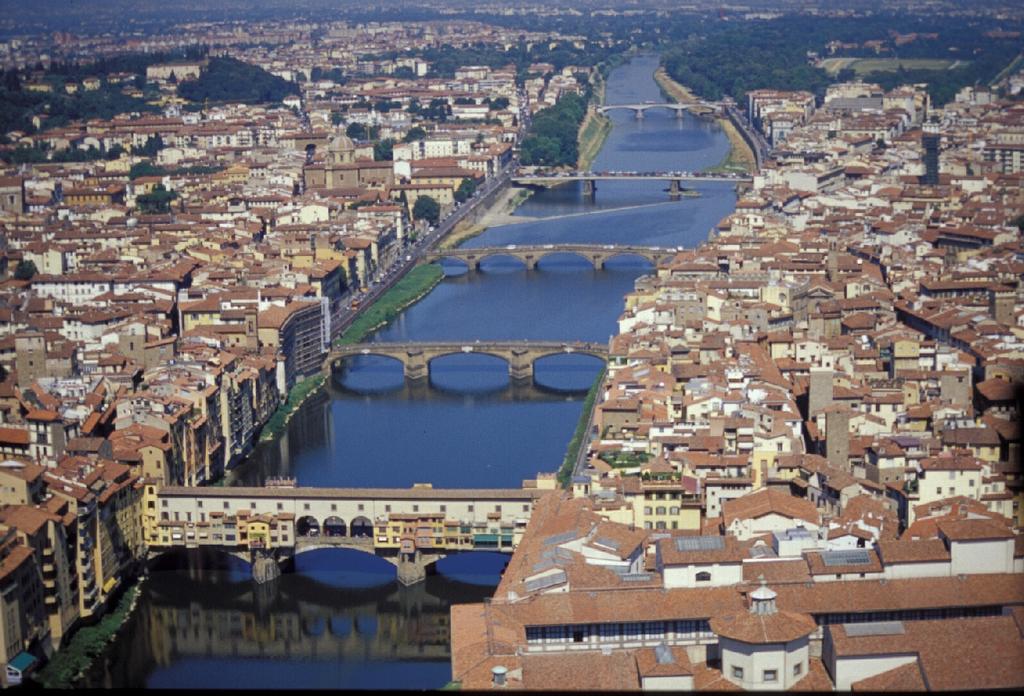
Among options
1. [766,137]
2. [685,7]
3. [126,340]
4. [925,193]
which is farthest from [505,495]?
[685,7]

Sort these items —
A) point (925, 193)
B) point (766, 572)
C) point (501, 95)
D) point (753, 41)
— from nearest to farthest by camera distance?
point (766, 572), point (925, 193), point (501, 95), point (753, 41)

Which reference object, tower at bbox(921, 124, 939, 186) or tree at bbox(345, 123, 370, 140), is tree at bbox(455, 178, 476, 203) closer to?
tower at bbox(921, 124, 939, 186)

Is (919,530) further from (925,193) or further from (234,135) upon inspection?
(234,135)

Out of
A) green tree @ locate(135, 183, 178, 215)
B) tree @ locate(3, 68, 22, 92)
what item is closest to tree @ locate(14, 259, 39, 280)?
green tree @ locate(135, 183, 178, 215)

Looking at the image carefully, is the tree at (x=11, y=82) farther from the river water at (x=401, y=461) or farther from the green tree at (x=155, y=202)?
the river water at (x=401, y=461)

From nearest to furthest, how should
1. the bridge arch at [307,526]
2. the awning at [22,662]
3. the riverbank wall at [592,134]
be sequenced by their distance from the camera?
the awning at [22,662]
the bridge arch at [307,526]
the riverbank wall at [592,134]

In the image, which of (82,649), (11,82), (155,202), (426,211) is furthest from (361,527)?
(11,82)

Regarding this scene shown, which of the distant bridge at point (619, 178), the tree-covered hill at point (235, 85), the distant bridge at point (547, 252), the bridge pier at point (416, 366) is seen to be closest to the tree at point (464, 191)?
the distant bridge at point (619, 178)
